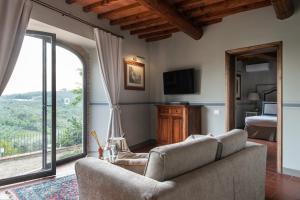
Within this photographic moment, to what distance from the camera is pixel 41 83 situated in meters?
3.26

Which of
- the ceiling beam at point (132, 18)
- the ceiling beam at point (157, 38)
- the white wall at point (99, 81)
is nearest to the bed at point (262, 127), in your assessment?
the white wall at point (99, 81)

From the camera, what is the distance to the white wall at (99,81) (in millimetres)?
3297

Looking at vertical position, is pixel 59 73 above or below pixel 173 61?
below

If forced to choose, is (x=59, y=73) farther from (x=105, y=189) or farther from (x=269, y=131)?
(x=269, y=131)

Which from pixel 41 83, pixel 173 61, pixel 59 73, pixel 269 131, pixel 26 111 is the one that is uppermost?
pixel 173 61

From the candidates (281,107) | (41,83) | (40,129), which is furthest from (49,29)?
(281,107)

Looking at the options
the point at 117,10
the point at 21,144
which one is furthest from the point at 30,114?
the point at 117,10

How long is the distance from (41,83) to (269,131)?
566 centimetres

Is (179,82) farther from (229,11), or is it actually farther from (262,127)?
(262,127)

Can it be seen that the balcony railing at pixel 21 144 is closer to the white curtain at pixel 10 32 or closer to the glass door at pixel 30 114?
the glass door at pixel 30 114

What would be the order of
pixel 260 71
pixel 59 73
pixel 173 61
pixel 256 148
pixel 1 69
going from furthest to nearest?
pixel 260 71, pixel 173 61, pixel 59 73, pixel 1 69, pixel 256 148

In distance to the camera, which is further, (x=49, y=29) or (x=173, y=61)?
(x=173, y=61)

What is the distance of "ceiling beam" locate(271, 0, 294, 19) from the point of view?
9.79ft

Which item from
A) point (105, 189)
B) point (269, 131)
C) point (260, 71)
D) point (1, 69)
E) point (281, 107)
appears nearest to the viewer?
point (105, 189)
